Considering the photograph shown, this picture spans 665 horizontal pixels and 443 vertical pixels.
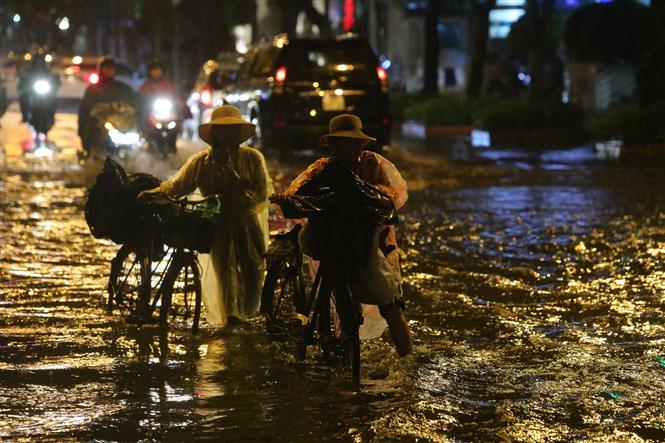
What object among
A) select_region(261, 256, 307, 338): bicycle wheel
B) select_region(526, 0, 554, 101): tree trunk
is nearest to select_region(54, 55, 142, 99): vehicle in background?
select_region(526, 0, 554, 101): tree trunk

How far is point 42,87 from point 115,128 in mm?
8017

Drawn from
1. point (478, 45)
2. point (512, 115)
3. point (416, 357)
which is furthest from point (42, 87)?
point (416, 357)

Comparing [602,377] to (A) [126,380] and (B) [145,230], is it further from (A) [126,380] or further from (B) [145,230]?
(B) [145,230]

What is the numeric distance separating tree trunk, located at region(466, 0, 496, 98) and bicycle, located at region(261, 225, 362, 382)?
24.4m

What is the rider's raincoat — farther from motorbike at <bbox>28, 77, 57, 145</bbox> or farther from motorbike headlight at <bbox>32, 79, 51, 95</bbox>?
motorbike headlight at <bbox>32, 79, 51, 95</bbox>

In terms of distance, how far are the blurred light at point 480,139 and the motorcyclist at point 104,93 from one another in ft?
27.8

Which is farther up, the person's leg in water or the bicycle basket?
the bicycle basket

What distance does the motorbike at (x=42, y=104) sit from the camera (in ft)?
91.7

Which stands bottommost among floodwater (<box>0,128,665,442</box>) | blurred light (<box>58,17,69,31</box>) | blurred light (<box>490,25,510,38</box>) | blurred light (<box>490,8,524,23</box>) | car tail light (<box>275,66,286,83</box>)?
floodwater (<box>0,128,665,442</box>)

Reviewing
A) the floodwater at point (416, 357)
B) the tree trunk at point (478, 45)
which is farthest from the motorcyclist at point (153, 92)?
the tree trunk at point (478, 45)

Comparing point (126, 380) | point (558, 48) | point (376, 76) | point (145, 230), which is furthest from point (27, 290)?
point (558, 48)

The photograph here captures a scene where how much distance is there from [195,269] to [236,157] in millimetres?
818

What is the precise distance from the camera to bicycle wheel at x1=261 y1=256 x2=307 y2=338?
341 inches

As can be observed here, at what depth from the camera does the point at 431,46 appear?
3628 cm
